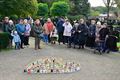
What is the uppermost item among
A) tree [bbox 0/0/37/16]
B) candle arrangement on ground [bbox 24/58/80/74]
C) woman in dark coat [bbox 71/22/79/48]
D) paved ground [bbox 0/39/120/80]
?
tree [bbox 0/0/37/16]

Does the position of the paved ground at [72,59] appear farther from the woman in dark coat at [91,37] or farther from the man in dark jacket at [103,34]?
the woman in dark coat at [91,37]

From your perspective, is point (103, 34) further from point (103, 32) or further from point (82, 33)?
point (82, 33)

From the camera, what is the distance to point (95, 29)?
2427cm

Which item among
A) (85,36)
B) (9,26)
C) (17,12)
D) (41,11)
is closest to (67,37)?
(85,36)

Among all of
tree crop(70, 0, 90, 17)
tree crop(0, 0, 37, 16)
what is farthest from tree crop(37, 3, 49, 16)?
tree crop(0, 0, 37, 16)

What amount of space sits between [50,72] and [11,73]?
133 cm

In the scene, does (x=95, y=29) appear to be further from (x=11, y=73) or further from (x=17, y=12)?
A: (x=17, y=12)

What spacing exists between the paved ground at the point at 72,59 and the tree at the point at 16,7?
22.6 metres

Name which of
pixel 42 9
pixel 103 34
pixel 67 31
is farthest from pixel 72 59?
pixel 42 9

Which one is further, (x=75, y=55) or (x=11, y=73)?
(x=75, y=55)

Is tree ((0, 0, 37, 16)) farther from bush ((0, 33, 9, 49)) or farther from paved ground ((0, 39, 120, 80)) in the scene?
paved ground ((0, 39, 120, 80))

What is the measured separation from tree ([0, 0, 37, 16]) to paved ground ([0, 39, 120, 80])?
2261 cm

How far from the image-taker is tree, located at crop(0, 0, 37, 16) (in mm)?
45406

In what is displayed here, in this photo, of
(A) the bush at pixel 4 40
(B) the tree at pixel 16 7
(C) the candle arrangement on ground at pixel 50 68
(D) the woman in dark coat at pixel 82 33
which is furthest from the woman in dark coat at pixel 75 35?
(B) the tree at pixel 16 7
